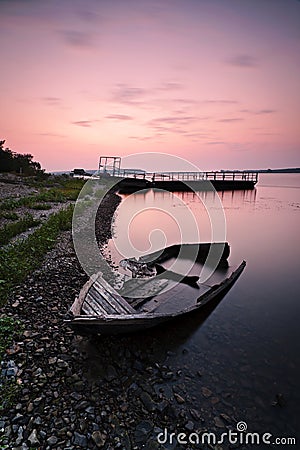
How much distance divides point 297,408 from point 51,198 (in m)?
22.7

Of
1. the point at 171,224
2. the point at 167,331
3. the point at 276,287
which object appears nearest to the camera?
the point at 167,331

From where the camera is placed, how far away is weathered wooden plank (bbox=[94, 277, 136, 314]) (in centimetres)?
659

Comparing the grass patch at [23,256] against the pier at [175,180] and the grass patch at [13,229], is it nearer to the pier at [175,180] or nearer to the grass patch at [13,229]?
the grass patch at [13,229]

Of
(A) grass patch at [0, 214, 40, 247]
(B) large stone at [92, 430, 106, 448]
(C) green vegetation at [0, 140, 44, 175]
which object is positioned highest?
(C) green vegetation at [0, 140, 44, 175]

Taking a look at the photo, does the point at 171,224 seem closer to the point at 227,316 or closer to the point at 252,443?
the point at 227,316

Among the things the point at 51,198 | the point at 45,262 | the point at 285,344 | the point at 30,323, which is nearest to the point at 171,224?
the point at 51,198

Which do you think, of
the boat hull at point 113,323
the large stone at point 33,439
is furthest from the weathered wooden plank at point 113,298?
the large stone at point 33,439

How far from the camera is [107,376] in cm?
533

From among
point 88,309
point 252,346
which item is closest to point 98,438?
point 88,309

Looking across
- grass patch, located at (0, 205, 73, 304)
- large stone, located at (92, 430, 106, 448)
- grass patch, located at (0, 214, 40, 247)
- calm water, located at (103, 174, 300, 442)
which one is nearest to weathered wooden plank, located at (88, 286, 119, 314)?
calm water, located at (103, 174, 300, 442)

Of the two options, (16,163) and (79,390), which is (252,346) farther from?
(16,163)

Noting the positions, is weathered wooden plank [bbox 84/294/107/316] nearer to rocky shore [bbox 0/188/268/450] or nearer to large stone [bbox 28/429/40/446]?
rocky shore [bbox 0/188/268/450]

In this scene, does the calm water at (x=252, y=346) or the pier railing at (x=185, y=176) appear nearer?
the calm water at (x=252, y=346)

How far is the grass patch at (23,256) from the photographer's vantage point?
8148 mm
